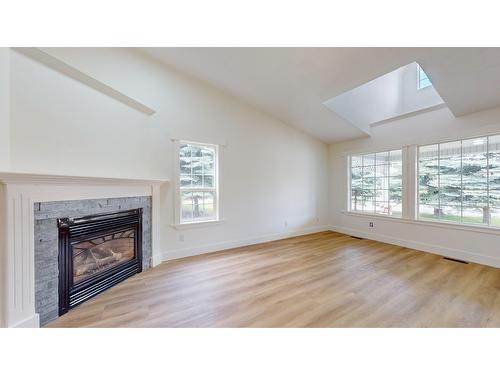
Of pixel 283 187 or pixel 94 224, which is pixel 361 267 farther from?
pixel 94 224

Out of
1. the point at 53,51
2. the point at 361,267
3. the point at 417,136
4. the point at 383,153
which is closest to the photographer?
the point at 53,51

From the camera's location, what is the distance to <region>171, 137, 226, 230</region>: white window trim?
11.3 feet

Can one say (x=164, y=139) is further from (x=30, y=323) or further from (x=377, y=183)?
(x=377, y=183)

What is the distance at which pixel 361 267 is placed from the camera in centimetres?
309

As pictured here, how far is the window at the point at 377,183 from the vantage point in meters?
4.37

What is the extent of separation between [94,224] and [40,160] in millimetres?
808

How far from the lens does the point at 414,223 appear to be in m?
4.02

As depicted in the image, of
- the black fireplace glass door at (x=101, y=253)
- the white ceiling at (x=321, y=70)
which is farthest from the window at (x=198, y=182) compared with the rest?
the white ceiling at (x=321, y=70)

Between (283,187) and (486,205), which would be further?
(283,187)

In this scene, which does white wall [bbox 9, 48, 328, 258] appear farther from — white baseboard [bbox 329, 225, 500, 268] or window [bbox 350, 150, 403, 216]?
white baseboard [bbox 329, 225, 500, 268]

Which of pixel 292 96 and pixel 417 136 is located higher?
pixel 292 96

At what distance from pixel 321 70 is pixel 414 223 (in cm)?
333

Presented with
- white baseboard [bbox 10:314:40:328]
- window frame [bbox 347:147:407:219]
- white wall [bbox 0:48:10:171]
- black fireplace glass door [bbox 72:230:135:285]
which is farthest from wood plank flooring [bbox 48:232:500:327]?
→ white wall [bbox 0:48:10:171]
